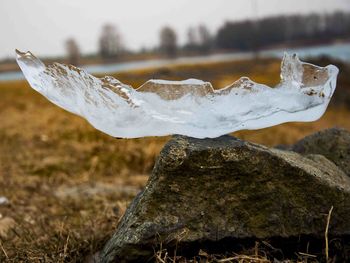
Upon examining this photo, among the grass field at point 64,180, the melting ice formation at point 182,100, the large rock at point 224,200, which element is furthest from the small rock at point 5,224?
the melting ice formation at point 182,100

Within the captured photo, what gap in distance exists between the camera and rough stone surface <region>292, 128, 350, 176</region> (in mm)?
3217

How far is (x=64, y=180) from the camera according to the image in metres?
6.97

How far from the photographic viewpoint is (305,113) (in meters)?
2.45

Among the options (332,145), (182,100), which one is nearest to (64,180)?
(332,145)

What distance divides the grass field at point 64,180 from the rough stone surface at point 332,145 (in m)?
1.31

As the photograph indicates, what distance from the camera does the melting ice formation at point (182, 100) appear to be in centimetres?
233

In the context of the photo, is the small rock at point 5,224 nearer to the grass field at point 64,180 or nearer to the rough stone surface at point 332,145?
the grass field at point 64,180

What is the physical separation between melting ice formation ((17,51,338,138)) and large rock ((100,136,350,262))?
0.15 metres

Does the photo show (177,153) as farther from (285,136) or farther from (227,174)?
(285,136)

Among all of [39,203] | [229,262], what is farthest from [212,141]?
[39,203]

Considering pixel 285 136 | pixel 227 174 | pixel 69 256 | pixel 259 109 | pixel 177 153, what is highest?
pixel 259 109

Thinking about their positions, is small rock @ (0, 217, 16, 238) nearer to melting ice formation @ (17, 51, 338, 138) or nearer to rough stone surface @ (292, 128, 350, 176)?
melting ice formation @ (17, 51, 338, 138)

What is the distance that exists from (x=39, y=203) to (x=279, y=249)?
12.8 ft

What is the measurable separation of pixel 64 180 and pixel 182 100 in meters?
4.91
